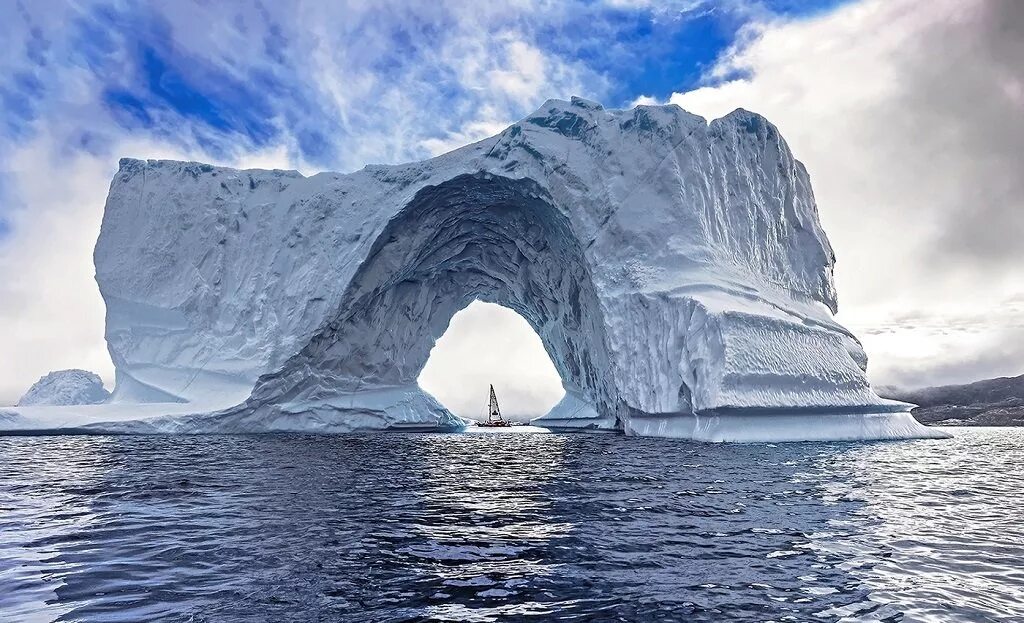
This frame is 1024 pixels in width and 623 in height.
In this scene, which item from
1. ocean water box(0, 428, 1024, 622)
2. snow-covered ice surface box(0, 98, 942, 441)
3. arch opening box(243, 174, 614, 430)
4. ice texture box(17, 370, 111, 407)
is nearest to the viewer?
ocean water box(0, 428, 1024, 622)

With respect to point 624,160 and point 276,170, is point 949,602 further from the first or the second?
point 276,170

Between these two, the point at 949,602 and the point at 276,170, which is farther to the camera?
the point at 276,170

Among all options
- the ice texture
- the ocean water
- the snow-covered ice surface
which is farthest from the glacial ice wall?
the ice texture

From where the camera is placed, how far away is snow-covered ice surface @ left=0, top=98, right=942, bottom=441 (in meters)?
21.9

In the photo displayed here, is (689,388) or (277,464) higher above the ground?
(689,388)

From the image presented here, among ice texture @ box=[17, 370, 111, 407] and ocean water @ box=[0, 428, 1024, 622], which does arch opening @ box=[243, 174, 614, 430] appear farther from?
ice texture @ box=[17, 370, 111, 407]

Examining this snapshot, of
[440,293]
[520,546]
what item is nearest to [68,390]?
[440,293]

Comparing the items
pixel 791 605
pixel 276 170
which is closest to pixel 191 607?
pixel 791 605

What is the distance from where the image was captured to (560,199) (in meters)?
27.9

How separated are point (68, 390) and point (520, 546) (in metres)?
50.2

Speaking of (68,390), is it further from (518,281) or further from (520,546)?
(520,546)

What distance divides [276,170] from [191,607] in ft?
119

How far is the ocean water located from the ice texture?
38.9m

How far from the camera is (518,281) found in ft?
116
